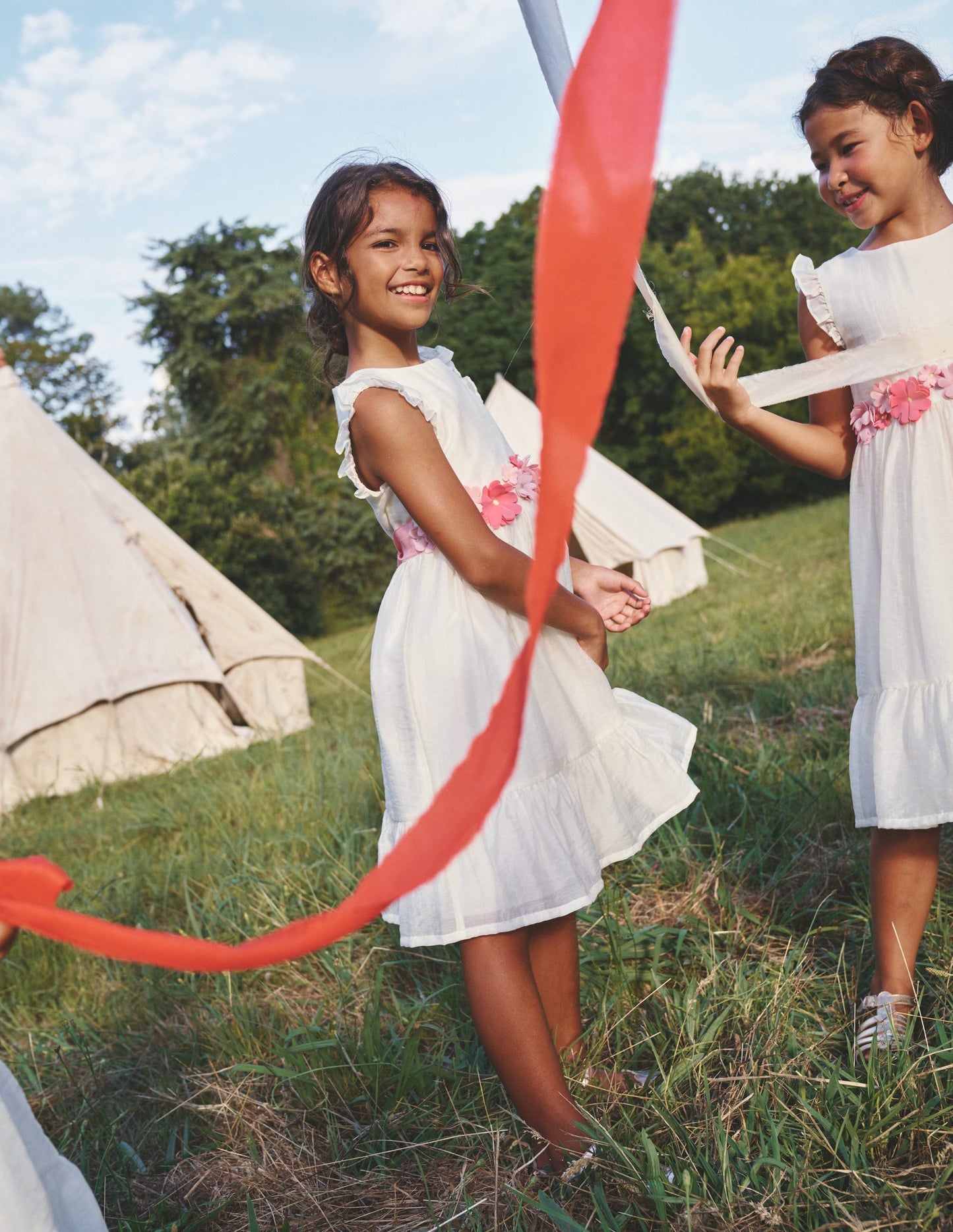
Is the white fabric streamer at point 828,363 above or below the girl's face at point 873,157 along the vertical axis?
below

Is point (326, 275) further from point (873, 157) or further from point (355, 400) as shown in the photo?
point (873, 157)

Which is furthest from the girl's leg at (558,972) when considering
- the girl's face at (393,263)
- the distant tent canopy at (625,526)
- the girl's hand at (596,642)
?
the distant tent canopy at (625,526)

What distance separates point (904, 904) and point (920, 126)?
1.16 m

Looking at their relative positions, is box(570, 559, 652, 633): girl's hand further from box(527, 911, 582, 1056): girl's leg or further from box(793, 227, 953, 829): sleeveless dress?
box(527, 911, 582, 1056): girl's leg

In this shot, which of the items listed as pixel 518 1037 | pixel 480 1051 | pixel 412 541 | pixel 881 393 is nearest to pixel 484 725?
pixel 412 541

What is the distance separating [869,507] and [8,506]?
5423 mm

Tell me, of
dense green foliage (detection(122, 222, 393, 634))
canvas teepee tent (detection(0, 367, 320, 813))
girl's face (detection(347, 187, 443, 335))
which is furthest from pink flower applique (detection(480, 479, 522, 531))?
dense green foliage (detection(122, 222, 393, 634))

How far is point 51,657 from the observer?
573cm

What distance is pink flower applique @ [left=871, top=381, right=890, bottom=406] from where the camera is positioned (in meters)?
1.53

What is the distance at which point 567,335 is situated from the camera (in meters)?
0.71

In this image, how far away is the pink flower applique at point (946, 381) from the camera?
147 centimetres

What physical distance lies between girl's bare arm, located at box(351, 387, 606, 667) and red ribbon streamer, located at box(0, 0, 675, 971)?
0.62 m

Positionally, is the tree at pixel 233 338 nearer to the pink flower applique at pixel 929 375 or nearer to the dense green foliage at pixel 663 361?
the dense green foliage at pixel 663 361

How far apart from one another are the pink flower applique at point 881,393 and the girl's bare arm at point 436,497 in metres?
0.57
